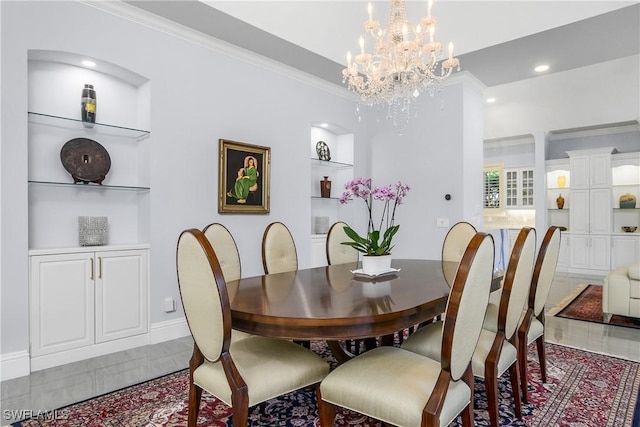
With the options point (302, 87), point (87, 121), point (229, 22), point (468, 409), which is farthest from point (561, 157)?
point (87, 121)

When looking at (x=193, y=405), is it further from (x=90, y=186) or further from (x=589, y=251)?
(x=589, y=251)

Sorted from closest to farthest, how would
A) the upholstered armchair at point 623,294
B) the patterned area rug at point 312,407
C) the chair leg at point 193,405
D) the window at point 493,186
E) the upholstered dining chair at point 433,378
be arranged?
the upholstered dining chair at point 433,378
the chair leg at point 193,405
the patterned area rug at point 312,407
the upholstered armchair at point 623,294
the window at point 493,186

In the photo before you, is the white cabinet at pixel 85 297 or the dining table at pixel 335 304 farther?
the white cabinet at pixel 85 297

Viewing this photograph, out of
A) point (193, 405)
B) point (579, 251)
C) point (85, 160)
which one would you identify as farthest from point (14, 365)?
point (579, 251)

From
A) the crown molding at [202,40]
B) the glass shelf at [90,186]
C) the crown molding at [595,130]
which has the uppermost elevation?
the crown molding at [202,40]

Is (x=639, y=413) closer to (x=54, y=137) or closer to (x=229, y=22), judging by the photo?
(x=229, y=22)

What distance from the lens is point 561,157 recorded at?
25.3ft

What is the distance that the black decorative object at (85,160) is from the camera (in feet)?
10.0

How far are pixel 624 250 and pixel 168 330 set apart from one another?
24.6ft

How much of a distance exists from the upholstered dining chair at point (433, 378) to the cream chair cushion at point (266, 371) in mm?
134

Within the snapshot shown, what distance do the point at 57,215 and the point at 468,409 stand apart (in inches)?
126

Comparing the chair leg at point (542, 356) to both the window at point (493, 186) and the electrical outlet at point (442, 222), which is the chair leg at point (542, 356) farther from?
the window at point (493, 186)

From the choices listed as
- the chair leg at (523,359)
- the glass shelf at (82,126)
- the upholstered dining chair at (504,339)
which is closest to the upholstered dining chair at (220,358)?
the upholstered dining chair at (504,339)

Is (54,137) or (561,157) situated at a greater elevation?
(561,157)
